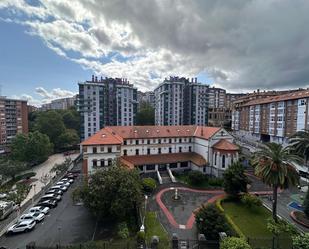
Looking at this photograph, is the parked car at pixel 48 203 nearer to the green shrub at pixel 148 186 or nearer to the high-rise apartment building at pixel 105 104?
the green shrub at pixel 148 186

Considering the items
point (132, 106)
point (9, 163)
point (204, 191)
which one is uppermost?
point (132, 106)

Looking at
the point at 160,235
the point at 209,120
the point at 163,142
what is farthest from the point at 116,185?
the point at 209,120

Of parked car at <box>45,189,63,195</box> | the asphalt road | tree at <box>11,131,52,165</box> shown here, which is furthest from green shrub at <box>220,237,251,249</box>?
tree at <box>11,131,52,165</box>

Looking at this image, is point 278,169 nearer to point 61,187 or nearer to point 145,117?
point 61,187

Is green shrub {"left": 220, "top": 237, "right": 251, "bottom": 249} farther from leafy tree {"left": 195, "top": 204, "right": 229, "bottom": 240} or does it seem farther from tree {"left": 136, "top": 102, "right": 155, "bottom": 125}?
tree {"left": 136, "top": 102, "right": 155, "bottom": 125}

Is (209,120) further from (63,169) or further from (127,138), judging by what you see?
(63,169)

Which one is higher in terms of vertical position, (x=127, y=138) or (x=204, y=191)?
(x=127, y=138)

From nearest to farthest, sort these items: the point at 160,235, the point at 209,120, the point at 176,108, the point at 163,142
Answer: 1. the point at 160,235
2. the point at 163,142
3. the point at 176,108
4. the point at 209,120
